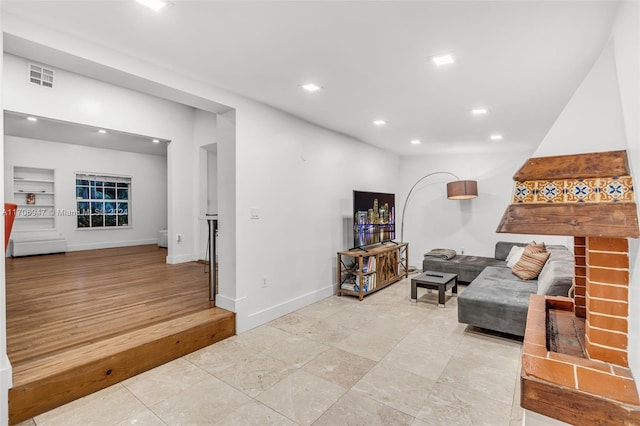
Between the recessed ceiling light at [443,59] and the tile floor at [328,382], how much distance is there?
7.88ft

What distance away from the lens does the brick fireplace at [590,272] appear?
110cm

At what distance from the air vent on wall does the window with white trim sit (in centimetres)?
394

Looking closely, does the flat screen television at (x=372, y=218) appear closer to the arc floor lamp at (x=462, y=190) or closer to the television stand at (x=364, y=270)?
the television stand at (x=364, y=270)

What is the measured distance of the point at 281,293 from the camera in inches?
146

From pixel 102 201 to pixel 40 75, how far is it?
14.6 feet

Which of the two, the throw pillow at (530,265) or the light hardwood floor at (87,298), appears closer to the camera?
the light hardwood floor at (87,298)

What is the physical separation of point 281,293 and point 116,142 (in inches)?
231

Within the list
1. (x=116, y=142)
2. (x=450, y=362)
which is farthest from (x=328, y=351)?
(x=116, y=142)

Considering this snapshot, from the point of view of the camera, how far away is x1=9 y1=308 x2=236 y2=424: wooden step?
1.93 m

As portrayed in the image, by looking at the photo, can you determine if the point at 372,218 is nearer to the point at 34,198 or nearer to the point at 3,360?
→ the point at 3,360

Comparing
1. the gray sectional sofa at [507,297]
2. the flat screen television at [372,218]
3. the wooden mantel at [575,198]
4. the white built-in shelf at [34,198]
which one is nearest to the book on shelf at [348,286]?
the flat screen television at [372,218]

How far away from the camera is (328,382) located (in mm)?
2334

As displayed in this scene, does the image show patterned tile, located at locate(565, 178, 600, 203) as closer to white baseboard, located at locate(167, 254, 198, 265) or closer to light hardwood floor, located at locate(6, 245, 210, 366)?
light hardwood floor, located at locate(6, 245, 210, 366)

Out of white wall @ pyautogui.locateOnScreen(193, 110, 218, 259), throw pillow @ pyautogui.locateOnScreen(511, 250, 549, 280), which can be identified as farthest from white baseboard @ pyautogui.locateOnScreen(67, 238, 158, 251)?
throw pillow @ pyautogui.locateOnScreen(511, 250, 549, 280)
